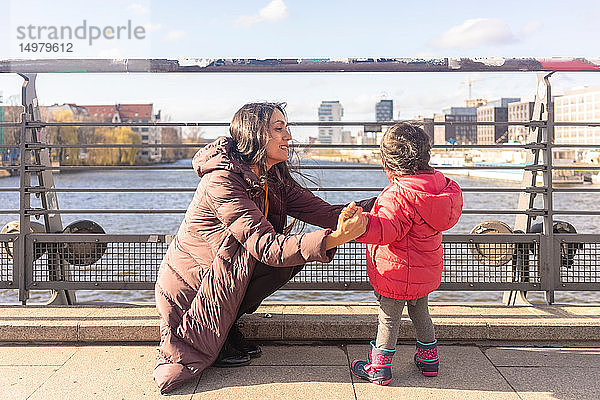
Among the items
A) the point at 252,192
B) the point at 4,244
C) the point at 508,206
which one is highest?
the point at 252,192

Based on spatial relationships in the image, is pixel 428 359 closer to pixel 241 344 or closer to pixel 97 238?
pixel 241 344

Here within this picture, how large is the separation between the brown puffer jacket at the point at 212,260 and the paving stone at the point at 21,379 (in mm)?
648

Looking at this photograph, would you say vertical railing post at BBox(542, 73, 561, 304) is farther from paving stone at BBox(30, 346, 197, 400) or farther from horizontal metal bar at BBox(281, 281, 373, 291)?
paving stone at BBox(30, 346, 197, 400)

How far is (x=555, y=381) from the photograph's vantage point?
3.17 metres

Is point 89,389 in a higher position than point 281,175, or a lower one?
lower

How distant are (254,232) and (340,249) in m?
1.12

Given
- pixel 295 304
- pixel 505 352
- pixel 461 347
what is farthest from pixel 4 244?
pixel 505 352

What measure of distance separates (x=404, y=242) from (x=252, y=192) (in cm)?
88

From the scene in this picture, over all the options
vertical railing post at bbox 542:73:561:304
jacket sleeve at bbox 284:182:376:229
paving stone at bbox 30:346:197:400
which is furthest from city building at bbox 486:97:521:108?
paving stone at bbox 30:346:197:400

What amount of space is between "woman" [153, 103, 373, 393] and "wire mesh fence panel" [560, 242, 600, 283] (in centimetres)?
205

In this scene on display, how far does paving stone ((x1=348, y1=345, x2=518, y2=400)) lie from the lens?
119 inches

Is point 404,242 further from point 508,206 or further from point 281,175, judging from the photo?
point 508,206

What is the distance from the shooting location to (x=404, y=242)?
3.16m

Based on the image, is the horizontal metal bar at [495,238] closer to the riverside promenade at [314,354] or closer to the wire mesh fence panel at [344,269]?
the riverside promenade at [314,354]
